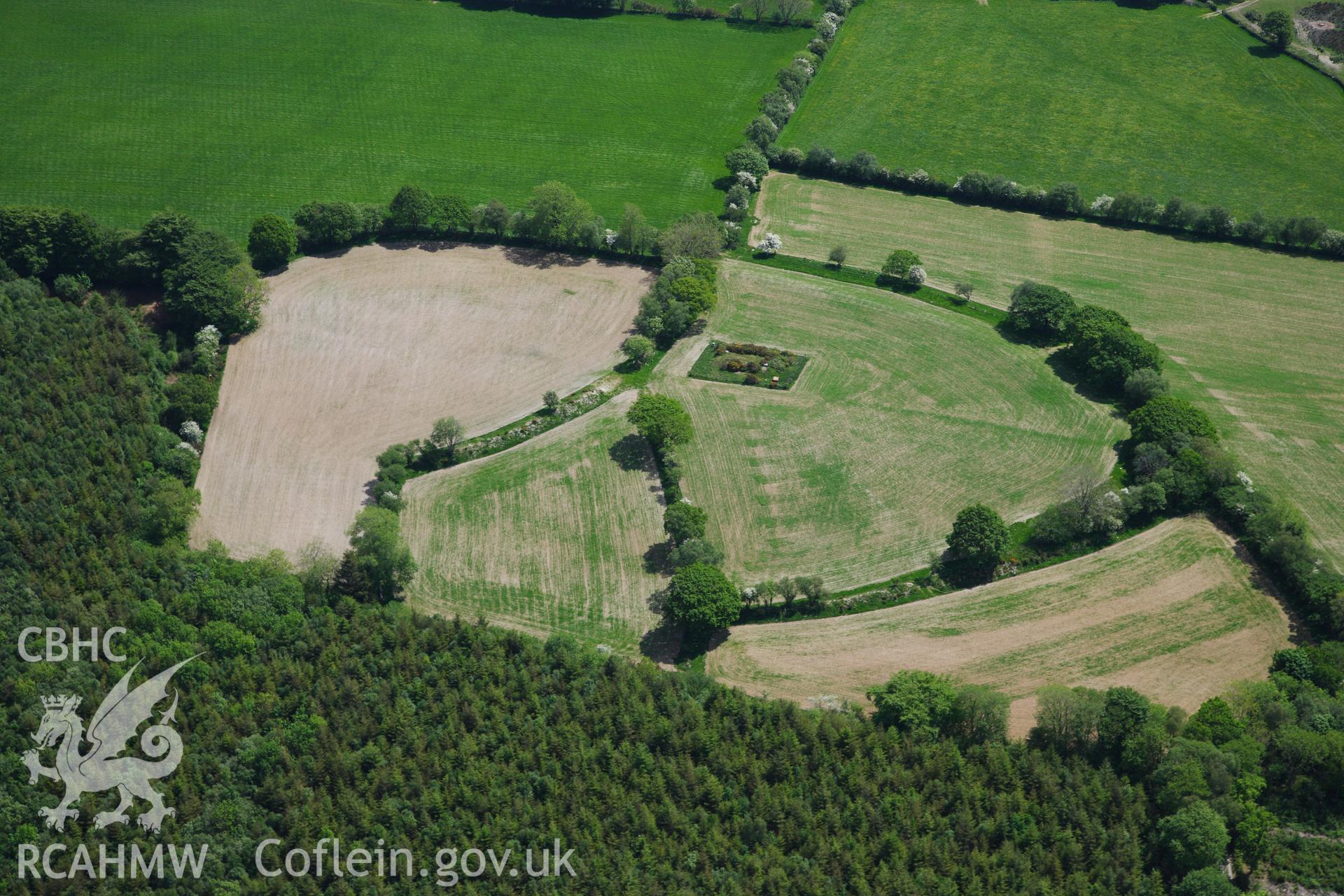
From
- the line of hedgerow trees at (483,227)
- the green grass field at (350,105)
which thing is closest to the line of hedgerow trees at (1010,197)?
the green grass field at (350,105)

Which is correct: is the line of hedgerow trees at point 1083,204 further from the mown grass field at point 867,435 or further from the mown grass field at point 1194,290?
the mown grass field at point 867,435

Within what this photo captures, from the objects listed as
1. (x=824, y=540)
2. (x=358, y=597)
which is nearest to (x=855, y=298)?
(x=824, y=540)

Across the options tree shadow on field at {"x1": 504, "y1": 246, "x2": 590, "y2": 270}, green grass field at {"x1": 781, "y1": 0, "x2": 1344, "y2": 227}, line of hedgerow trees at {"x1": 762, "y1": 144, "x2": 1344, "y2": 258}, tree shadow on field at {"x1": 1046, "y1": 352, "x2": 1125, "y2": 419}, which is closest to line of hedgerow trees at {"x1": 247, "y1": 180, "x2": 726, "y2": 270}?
tree shadow on field at {"x1": 504, "y1": 246, "x2": 590, "y2": 270}

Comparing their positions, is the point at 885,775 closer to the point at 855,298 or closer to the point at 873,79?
the point at 855,298

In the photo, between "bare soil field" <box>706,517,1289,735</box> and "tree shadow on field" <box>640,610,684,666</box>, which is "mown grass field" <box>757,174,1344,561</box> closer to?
"bare soil field" <box>706,517,1289,735</box>

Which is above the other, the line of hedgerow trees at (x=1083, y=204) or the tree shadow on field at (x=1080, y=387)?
the line of hedgerow trees at (x=1083, y=204)

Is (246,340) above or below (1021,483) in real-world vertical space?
below

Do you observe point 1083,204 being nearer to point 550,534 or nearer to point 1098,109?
point 1098,109
